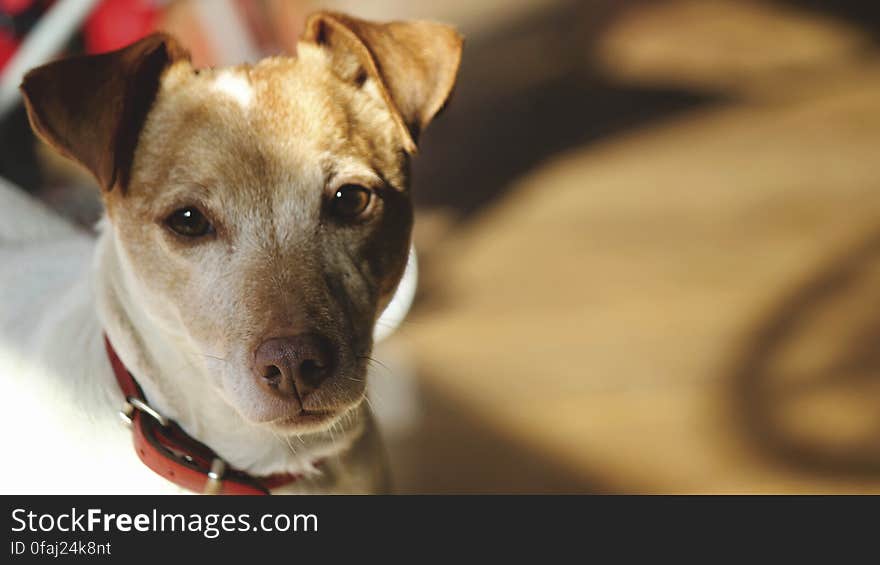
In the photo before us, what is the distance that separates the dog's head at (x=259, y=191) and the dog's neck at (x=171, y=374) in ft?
0.10

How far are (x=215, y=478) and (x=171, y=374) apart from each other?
165 mm

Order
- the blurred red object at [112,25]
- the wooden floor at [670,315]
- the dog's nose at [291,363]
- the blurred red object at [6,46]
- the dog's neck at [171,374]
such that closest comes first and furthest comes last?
1. the dog's nose at [291,363]
2. the dog's neck at [171,374]
3. the wooden floor at [670,315]
4. the blurred red object at [6,46]
5. the blurred red object at [112,25]

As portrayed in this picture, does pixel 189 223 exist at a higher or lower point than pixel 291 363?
higher

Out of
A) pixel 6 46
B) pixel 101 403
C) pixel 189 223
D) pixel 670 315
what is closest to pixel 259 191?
pixel 189 223

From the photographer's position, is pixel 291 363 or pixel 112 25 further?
pixel 112 25

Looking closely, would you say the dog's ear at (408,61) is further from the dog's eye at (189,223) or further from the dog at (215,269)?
the dog's eye at (189,223)

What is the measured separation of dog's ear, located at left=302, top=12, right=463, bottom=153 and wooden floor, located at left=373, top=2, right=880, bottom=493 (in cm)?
114

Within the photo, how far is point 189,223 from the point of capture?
133 centimetres

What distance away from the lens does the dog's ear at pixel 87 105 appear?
4.14 feet

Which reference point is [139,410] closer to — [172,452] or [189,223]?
[172,452]

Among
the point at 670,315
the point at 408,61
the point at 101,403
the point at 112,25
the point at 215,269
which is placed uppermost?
the point at 408,61

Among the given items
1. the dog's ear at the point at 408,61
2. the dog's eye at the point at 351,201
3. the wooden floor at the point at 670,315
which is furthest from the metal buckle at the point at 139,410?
the wooden floor at the point at 670,315
